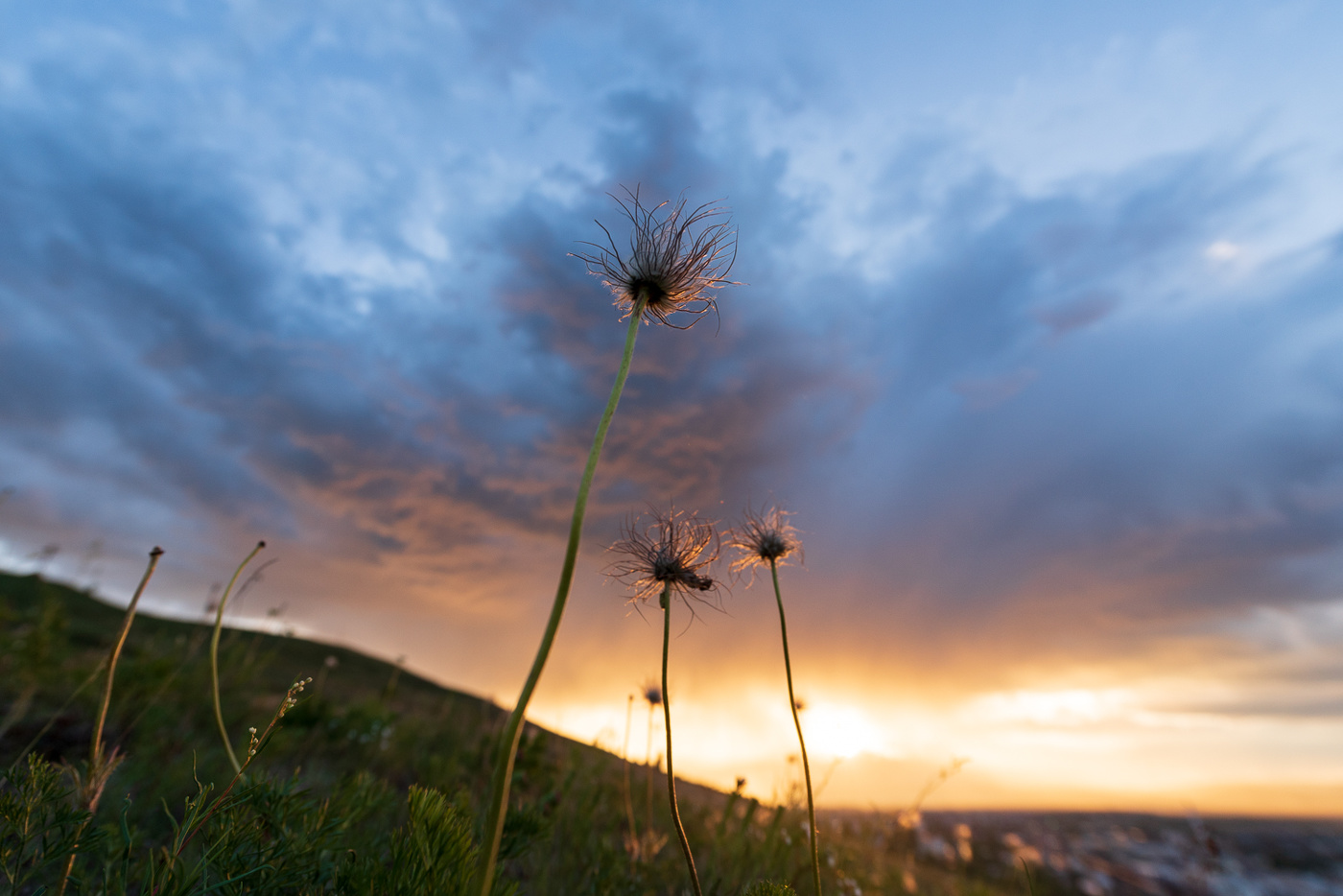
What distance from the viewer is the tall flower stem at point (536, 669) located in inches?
54.7

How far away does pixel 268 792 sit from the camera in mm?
2354

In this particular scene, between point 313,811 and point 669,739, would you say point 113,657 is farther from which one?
point 669,739

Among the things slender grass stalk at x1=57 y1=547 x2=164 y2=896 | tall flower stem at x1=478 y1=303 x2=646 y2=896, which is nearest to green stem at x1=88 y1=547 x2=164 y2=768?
slender grass stalk at x1=57 y1=547 x2=164 y2=896

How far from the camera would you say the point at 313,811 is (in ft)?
8.56

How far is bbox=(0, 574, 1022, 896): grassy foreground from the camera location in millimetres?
1969

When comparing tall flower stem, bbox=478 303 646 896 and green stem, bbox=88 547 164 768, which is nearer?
tall flower stem, bbox=478 303 646 896

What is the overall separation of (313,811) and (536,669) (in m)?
1.94

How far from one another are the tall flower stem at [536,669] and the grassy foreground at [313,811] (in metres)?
0.63

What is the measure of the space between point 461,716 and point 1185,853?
1158cm

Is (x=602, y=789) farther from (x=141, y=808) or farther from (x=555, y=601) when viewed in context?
(x=555, y=601)

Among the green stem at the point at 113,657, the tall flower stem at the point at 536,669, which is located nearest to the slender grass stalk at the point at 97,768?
the green stem at the point at 113,657

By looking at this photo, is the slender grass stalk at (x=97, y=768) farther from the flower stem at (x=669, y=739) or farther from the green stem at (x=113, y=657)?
the flower stem at (x=669, y=739)

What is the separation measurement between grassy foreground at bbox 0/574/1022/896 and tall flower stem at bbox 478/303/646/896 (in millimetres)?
627

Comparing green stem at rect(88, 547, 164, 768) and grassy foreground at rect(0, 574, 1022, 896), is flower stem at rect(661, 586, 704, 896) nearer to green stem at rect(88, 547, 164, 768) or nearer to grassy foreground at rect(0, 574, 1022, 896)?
grassy foreground at rect(0, 574, 1022, 896)
